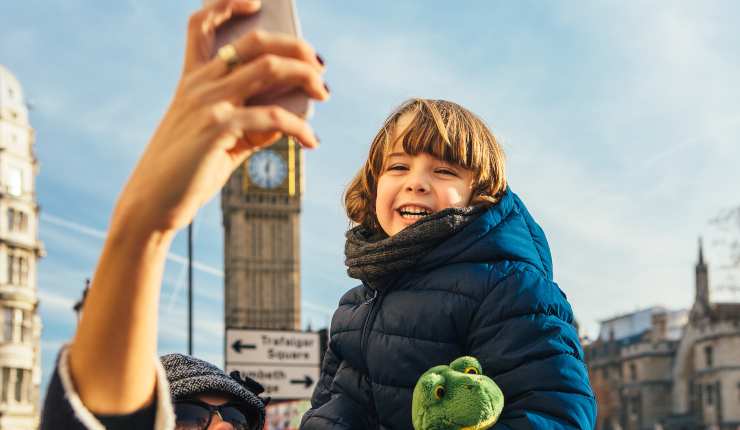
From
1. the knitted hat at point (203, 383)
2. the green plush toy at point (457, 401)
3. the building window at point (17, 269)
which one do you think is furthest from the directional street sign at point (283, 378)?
the building window at point (17, 269)

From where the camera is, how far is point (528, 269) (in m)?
2.14

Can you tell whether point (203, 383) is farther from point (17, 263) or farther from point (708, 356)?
point (708, 356)

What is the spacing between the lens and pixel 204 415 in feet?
7.61

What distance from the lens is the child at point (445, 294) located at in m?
1.99

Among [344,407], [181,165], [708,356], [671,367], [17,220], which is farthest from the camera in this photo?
[671,367]

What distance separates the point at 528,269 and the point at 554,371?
0.26m

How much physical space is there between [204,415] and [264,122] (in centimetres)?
136

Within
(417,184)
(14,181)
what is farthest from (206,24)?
(14,181)

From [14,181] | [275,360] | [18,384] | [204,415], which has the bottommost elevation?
[204,415]

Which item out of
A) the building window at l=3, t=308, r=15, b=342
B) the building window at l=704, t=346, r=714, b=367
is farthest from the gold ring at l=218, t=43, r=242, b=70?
the building window at l=704, t=346, r=714, b=367

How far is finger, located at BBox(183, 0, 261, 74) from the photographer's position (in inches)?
46.3

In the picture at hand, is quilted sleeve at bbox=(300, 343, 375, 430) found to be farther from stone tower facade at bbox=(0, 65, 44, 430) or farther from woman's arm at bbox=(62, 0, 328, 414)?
stone tower facade at bbox=(0, 65, 44, 430)

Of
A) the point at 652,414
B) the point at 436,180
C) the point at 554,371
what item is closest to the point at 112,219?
the point at 554,371

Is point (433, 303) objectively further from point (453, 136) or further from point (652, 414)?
point (652, 414)
